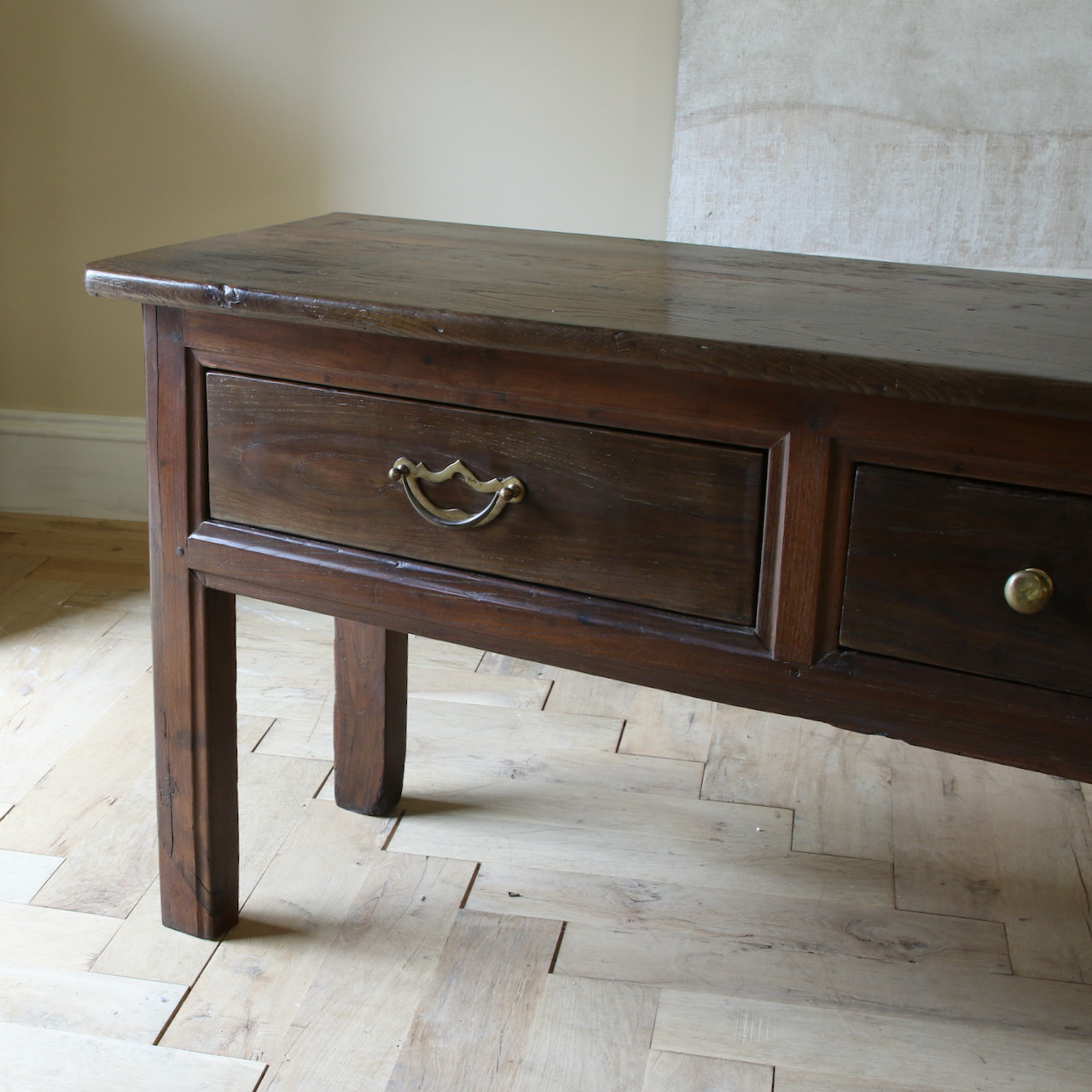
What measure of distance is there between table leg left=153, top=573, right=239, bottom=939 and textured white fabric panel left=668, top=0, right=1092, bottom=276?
1.19m

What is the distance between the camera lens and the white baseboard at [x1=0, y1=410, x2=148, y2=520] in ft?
7.72

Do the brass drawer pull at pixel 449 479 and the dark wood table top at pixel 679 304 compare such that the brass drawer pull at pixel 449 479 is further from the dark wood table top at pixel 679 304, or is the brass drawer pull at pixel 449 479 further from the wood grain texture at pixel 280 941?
the wood grain texture at pixel 280 941

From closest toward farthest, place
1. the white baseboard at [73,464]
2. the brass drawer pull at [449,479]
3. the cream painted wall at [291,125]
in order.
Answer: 1. the brass drawer pull at [449,479]
2. the cream painted wall at [291,125]
3. the white baseboard at [73,464]

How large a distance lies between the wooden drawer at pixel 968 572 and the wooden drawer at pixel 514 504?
0.28ft

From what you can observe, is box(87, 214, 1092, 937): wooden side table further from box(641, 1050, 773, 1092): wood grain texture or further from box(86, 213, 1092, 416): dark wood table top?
box(641, 1050, 773, 1092): wood grain texture

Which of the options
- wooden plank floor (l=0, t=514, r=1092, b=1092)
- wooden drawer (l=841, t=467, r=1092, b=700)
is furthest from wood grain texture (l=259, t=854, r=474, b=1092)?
wooden drawer (l=841, t=467, r=1092, b=700)

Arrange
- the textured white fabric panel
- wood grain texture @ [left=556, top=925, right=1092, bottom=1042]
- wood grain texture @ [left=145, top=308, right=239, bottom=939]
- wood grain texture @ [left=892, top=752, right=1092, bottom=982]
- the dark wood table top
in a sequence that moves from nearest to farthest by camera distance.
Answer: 1. the dark wood table top
2. wood grain texture @ [left=145, top=308, right=239, bottom=939]
3. wood grain texture @ [left=556, top=925, right=1092, bottom=1042]
4. wood grain texture @ [left=892, top=752, right=1092, bottom=982]
5. the textured white fabric panel

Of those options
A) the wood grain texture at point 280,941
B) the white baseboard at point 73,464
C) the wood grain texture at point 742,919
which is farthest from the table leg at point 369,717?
the white baseboard at point 73,464

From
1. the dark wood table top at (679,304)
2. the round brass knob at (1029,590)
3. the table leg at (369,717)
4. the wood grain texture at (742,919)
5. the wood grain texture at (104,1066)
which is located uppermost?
the dark wood table top at (679,304)

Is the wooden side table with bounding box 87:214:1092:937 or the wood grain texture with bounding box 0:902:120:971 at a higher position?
the wooden side table with bounding box 87:214:1092:937

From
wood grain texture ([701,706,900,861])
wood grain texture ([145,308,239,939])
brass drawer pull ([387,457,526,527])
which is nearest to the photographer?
brass drawer pull ([387,457,526,527])

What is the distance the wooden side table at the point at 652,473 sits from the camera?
848mm

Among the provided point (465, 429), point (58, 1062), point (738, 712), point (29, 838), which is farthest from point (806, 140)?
point (58, 1062)

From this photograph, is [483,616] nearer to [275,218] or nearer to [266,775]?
[266,775]
